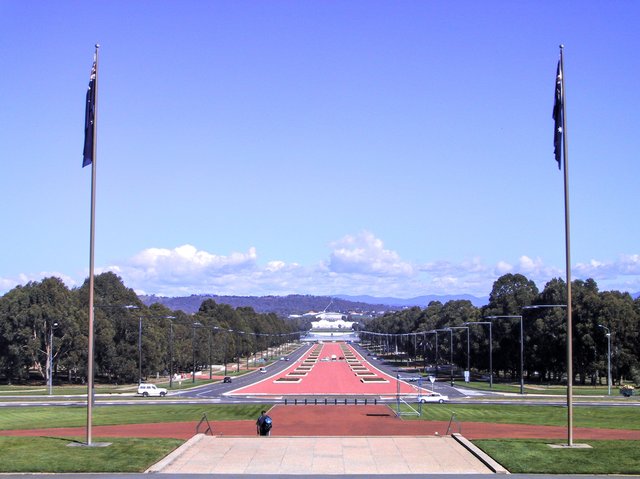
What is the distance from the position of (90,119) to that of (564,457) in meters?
21.6

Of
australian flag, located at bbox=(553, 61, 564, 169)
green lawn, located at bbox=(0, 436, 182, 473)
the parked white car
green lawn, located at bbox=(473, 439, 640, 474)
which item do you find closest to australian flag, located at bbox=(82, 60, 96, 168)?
green lawn, located at bbox=(0, 436, 182, 473)

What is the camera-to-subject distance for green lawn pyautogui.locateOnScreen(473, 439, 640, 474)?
25.8 meters

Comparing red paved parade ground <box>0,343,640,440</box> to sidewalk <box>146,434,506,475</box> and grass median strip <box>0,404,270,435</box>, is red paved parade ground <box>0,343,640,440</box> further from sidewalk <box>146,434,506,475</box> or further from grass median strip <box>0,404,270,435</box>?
sidewalk <box>146,434,506,475</box>

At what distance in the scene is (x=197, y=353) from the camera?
141 m

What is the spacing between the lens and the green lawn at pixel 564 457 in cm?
2580

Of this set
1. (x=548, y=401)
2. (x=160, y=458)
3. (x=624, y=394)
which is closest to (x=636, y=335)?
(x=624, y=394)

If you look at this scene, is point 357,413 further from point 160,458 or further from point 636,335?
point 636,335

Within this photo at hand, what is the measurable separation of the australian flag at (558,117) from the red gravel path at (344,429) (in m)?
15.0

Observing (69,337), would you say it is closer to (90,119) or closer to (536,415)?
(536,415)

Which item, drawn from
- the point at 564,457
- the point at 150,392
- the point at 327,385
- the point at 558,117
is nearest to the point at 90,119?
the point at 558,117

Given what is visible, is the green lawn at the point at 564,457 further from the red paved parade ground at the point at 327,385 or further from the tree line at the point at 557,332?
the tree line at the point at 557,332

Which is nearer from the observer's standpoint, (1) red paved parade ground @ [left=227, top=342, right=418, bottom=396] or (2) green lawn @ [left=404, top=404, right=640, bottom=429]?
(2) green lawn @ [left=404, top=404, right=640, bottom=429]

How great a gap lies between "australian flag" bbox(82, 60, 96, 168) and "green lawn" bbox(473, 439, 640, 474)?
18929mm

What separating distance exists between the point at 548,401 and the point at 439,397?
1045 centimetres
